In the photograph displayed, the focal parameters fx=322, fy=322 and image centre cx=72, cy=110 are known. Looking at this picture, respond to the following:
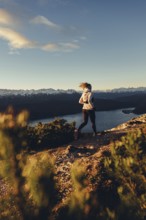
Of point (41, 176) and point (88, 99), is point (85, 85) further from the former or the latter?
point (41, 176)

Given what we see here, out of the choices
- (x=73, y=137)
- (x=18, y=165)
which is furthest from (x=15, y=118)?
(x=73, y=137)

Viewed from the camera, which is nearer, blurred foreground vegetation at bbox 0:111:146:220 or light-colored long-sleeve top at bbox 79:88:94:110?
blurred foreground vegetation at bbox 0:111:146:220

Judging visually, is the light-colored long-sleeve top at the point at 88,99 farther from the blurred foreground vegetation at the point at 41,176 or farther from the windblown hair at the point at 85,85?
the blurred foreground vegetation at the point at 41,176

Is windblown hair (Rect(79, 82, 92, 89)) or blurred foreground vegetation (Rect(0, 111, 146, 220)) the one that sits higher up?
windblown hair (Rect(79, 82, 92, 89))

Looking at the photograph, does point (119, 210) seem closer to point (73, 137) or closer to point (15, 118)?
point (15, 118)

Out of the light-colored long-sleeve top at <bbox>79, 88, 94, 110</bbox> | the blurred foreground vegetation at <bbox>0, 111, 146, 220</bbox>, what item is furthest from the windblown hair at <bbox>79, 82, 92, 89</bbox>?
the blurred foreground vegetation at <bbox>0, 111, 146, 220</bbox>

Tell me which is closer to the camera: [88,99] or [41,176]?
[41,176]

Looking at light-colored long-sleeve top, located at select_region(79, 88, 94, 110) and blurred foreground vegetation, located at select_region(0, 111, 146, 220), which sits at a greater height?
light-colored long-sleeve top, located at select_region(79, 88, 94, 110)

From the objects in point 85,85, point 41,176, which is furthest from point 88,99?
point 41,176

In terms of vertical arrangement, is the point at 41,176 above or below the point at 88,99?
below

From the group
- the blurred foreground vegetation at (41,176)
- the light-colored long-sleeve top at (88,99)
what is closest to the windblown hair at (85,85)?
the light-colored long-sleeve top at (88,99)

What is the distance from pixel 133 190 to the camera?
7.00 m

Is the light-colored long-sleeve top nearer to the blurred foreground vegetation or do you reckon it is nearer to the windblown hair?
the windblown hair

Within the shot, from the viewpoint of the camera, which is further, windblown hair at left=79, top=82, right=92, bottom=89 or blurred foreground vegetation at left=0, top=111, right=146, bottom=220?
windblown hair at left=79, top=82, right=92, bottom=89
